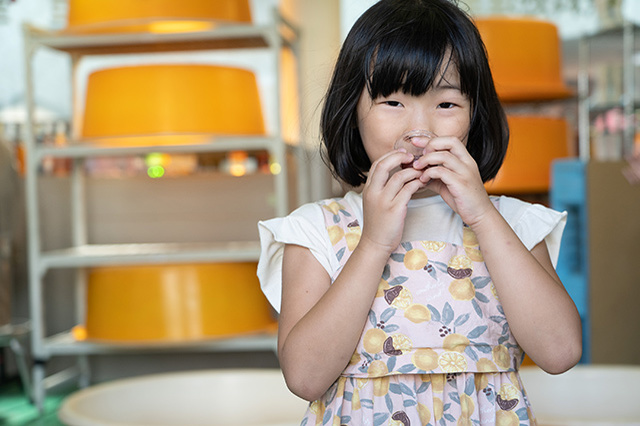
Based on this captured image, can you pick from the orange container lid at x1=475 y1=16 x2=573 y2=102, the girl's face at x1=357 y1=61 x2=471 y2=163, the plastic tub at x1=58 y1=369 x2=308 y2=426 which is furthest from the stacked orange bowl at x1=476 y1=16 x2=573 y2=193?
the girl's face at x1=357 y1=61 x2=471 y2=163

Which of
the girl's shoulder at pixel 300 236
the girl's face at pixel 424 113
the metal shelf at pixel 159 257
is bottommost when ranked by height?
the metal shelf at pixel 159 257

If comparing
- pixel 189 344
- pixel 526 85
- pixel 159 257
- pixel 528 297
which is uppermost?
pixel 526 85

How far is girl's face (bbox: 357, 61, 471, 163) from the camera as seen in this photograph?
0.81 m

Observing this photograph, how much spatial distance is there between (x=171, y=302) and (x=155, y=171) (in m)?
0.85

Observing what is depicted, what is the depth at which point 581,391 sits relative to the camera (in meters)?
1.42

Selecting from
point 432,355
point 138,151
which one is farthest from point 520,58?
point 432,355

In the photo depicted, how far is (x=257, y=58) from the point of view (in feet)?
11.8

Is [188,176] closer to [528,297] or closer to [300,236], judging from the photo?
[300,236]

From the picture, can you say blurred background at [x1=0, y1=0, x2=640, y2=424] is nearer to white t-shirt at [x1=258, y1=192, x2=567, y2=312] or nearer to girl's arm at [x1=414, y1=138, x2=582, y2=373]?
white t-shirt at [x1=258, y1=192, x2=567, y2=312]

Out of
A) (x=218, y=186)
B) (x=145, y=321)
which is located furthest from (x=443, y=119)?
(x=218, y=186)

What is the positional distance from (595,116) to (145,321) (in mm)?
1771

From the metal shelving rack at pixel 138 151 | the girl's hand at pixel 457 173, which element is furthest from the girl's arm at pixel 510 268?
the metal shelving rack at pixel 138 151

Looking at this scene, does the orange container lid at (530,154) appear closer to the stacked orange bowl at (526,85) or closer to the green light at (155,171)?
the stacked orange bowl at (526,85)

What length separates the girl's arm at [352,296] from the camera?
775 mm
